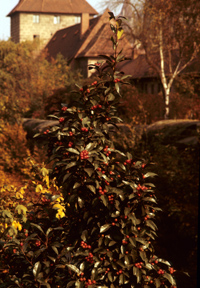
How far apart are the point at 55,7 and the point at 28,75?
29.4 m

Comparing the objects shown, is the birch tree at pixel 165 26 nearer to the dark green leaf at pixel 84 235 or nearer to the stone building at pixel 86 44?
the stone building at pixel 86 44

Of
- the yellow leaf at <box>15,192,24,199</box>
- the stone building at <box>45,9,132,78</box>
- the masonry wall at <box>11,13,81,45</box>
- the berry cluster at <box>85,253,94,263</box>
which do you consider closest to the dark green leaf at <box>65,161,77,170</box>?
the berry cluster at <box>85,253,94,263</box>

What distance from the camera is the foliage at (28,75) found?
93.9ft

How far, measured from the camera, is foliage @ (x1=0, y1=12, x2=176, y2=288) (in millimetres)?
4046

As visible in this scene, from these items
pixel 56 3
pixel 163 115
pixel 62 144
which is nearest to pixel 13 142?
pixel 163 115

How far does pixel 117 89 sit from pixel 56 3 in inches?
2514

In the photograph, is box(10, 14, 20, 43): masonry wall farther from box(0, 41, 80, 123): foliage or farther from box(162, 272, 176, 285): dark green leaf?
box(162, 272, 176, 285): dark green leaf

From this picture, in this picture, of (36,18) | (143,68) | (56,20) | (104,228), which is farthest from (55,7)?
(104,228)

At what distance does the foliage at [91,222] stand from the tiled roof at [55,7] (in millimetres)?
60728

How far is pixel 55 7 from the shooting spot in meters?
63.9

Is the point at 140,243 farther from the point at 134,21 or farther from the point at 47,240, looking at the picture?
the point at 134,21

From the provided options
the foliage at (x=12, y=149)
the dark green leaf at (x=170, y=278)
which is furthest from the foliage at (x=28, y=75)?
the dark green leaf at (x=170, y=278)

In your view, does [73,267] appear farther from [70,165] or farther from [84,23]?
[84,23]

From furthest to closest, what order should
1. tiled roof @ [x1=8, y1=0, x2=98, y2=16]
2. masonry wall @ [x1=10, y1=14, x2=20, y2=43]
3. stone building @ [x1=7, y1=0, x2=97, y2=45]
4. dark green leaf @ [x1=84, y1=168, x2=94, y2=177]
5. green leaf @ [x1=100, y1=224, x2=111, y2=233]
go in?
1. masonry wall @ [x1=10, y1=14, x2=20, y2=43]
2. tiled roof @ [x1=8, y1=0, x2=98, y2=16]
3. stone building @ [x1=7, y1=0, x2=97, y2=45]
4. green leaf @ [x1=100, y1=224, x2=111, y2=233]
5. dark green leaf @ [x1=84, y1=168, x2=94, y2=177]
